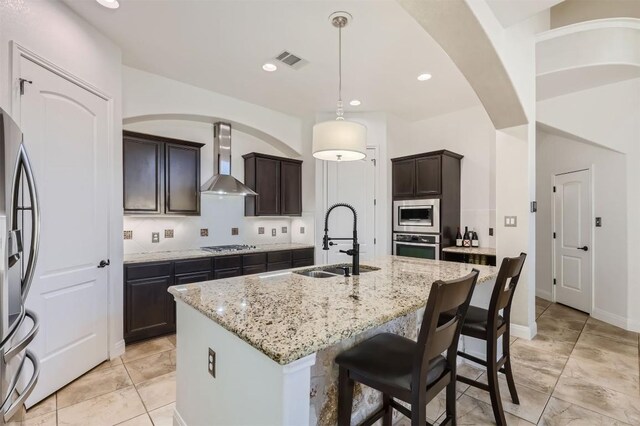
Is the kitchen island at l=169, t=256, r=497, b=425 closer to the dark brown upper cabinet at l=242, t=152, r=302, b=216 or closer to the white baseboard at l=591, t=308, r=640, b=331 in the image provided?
the dark brown upper cabinet at l=242, t=152, r=302, b=216

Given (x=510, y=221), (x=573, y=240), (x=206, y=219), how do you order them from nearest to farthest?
(x=510, y=221) < (x=573, y=240) < (x=206, y=219)

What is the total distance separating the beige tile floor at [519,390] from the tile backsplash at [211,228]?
1256mm

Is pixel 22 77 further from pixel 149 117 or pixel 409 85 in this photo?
pixel 409 85

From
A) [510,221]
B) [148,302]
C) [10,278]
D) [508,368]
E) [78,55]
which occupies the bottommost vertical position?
[508,368]

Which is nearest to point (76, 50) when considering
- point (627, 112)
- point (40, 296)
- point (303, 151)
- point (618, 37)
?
point (40, 296)

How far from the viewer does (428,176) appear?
436cm

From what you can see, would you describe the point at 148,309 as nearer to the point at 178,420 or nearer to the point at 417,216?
Result: the point at 178,420

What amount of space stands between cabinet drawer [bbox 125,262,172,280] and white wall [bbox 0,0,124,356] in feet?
0.52

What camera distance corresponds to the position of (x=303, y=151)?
16.9 ft

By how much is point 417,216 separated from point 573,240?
214 cm

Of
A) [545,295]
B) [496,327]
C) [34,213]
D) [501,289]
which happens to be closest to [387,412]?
[496,327]

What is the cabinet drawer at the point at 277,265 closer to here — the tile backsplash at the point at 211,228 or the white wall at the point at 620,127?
the tile backsplash at the point at 211,228

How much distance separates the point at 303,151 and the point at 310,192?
28.4 inches

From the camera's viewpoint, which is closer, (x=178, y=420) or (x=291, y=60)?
(x=178, y=420)
